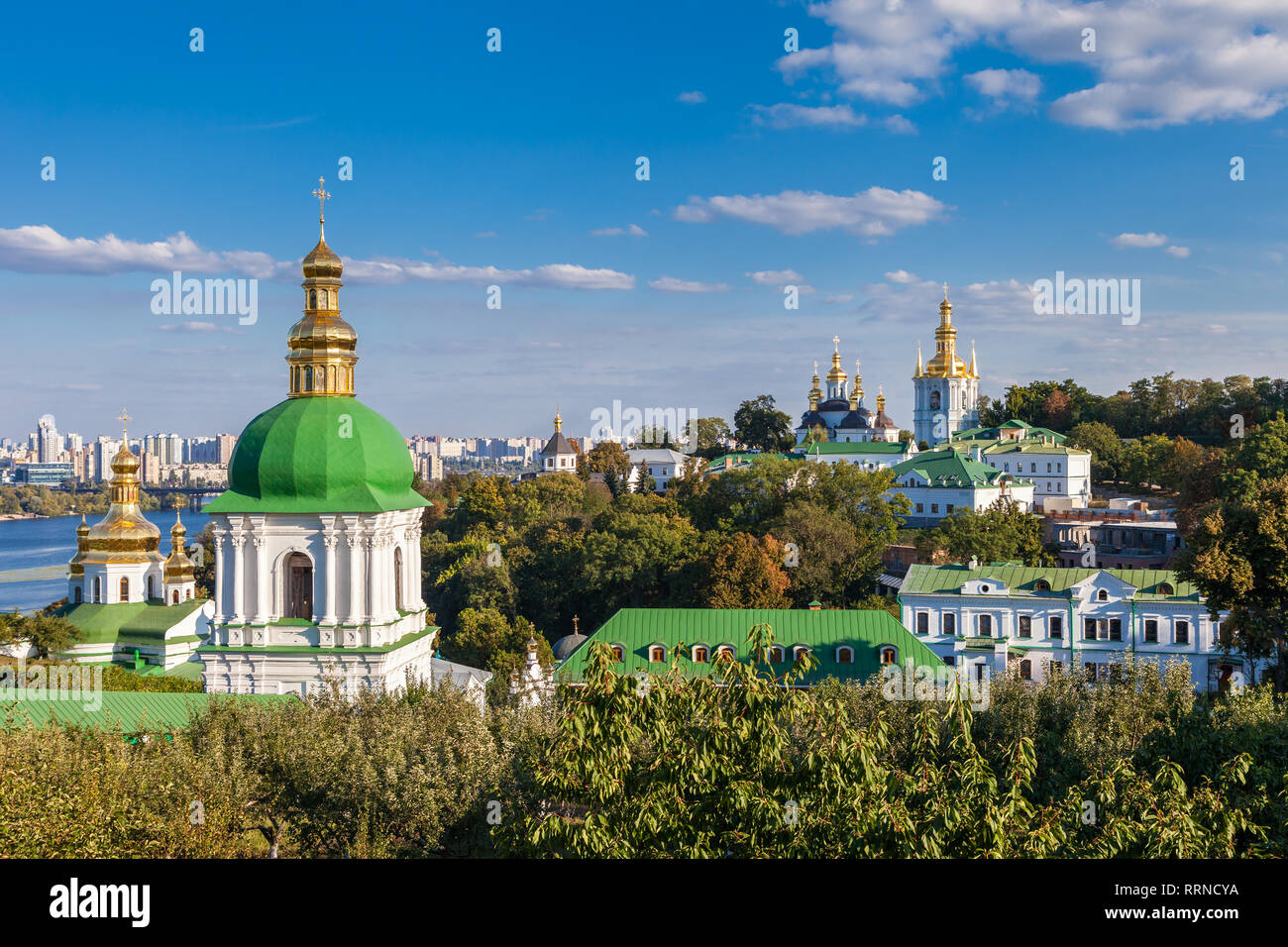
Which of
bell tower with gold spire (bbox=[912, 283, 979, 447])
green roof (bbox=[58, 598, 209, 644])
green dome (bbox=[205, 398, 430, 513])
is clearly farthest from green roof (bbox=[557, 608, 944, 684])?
bell tower with gold spire (bbox=[912, 283, 979, 447])

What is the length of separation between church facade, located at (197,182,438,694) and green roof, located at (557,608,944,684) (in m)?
7.11

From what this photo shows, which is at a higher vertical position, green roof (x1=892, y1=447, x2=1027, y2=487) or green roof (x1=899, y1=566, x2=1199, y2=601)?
green roof (x1=892, y1=447, x2=1027, y2=487)

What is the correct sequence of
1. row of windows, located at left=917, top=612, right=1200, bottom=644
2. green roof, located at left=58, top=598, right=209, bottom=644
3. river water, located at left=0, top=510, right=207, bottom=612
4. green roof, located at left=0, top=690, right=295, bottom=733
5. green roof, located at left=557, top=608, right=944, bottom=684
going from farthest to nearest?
river water, located at left=0, top=510, right=207, bottom=612 → row of windows, located at left=917, top=612, right=1200, bottom=644 → green roof, located at left=58, top=598, right=209, bottom=644 → green roof, located at left=557, top=608, right=944, bottom=684 → green roof, located at left=0, top=690, right=295, bottom=733

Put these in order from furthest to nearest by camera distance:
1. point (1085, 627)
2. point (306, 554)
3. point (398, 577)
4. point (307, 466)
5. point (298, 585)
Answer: point (1085, 627) < point (398, 577) < point (298, 585) < point (306, 554) < point (307, 466)

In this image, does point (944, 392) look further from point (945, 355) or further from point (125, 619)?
point (125, 619)

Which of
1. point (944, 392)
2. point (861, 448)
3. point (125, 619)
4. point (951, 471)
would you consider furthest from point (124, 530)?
point (944, 392)

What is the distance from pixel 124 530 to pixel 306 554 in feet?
39.2

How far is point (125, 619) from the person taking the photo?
27.1 metres

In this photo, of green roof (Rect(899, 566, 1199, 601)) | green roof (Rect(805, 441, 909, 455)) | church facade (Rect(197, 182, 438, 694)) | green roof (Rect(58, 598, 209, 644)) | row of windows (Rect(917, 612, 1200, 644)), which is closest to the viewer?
church facade (Rect(197, 182, 438, 694))

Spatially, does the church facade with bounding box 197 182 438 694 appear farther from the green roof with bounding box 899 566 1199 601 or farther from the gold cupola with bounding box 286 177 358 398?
the green roof with bounding box 899 566 1199 601

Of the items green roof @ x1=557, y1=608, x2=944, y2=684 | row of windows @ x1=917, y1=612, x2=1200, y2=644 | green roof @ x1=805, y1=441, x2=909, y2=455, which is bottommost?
row of windows @ x1=917, y1=612, x2=1200, y2=644

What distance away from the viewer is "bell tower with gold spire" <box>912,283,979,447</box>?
9394 cm
